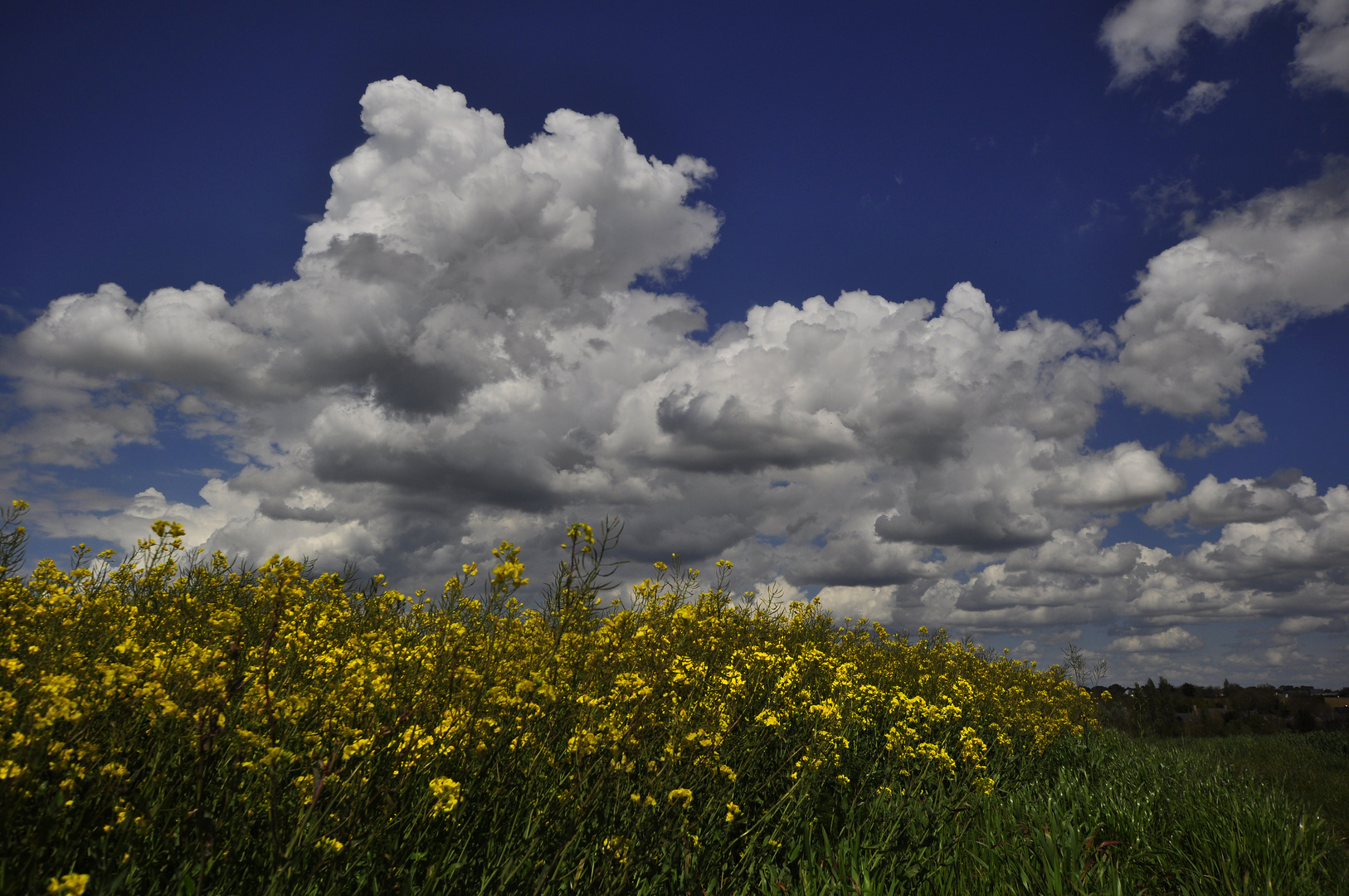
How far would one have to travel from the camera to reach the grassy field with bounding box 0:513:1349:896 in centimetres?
252

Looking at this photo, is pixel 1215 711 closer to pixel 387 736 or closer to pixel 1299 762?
pixel 1299 762

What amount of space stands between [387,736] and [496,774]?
811mm

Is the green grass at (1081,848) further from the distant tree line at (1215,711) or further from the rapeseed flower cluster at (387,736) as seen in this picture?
the distant tree line at (1215,711)

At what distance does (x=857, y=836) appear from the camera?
4992 millimetres

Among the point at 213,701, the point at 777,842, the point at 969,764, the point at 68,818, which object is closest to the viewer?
the point at 213,701

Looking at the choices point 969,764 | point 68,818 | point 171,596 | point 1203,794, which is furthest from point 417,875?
point 1203,794

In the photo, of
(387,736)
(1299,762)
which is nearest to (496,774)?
(387,736)

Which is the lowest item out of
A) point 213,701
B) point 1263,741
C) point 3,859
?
point 1263,741

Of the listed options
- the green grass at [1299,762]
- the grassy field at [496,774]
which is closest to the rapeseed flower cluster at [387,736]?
the grassy field at [496,774]

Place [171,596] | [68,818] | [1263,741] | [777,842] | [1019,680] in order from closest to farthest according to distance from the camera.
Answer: [68,818] → [777,842] → [171,596] → [1019,680] → [1263,741]

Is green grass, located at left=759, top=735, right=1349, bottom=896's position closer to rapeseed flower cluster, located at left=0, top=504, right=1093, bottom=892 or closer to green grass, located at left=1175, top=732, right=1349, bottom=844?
rapeseed flower cluster, located at left=0, top=504, right=1093, bottom=892

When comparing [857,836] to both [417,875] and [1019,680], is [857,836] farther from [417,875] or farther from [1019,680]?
[1019,680]

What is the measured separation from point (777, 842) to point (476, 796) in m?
1.97

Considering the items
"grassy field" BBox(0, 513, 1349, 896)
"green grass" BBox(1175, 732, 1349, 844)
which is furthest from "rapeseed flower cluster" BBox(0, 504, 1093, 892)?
"green grass" BBox(1175, 732, 1349, 844)
